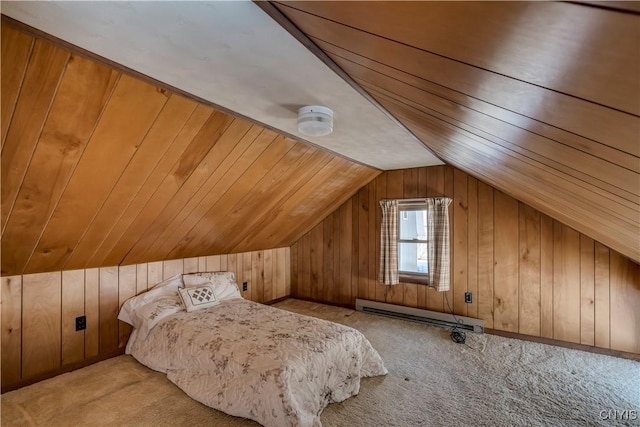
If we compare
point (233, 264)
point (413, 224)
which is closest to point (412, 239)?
point (413, 224)

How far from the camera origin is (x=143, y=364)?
9.01ft

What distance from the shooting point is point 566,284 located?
3.24 metres

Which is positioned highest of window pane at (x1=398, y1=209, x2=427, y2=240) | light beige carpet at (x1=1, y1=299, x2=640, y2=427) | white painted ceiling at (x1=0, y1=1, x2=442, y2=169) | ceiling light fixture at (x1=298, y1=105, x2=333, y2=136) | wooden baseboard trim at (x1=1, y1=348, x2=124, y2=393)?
white painted ceiling at (x1=0, y1=1, x2=442, y2=169)

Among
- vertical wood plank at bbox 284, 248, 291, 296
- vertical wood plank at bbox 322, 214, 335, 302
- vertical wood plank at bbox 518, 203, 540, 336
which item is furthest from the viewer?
vertical wood plank at bbox 284, 248, 291, 296

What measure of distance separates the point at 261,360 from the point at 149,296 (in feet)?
5.52

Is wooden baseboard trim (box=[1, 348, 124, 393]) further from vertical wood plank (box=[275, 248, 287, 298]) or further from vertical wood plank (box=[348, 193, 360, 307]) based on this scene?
vertical wood plank (box=[348, 193, 360, 307])

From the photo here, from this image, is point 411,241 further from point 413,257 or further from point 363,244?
point 363,244

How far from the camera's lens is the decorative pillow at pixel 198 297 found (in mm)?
3015

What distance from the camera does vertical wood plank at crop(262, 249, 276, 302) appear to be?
4.77 m

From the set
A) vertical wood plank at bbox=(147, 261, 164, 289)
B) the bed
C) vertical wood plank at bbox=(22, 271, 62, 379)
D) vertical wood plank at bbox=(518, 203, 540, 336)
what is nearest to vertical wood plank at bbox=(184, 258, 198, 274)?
vertical wood plank at bbox=(147, 261, 164, 289)

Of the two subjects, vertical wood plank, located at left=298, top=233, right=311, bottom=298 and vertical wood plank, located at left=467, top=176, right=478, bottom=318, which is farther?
vertical wood plank, located at left=298, top=233, right=311, bottom=298

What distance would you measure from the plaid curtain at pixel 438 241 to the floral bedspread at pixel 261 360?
1578mm

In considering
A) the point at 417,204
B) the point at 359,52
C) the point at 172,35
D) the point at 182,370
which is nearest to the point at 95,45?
the point at 172,35

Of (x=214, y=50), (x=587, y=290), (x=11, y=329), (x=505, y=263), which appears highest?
(x=214, y=50)
